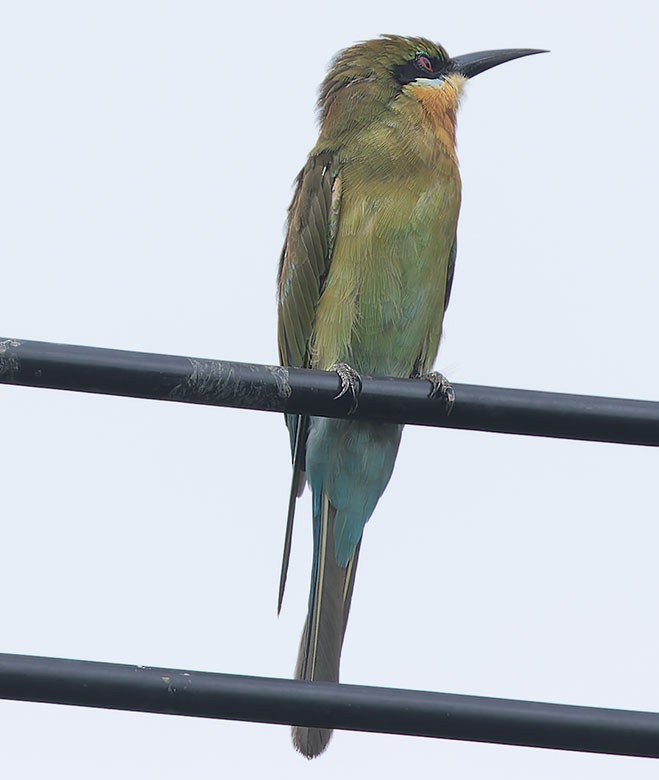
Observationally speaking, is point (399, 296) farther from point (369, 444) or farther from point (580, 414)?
point (580, 414)

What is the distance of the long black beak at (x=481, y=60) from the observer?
494 centimetres

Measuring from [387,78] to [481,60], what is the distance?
1.61 feet

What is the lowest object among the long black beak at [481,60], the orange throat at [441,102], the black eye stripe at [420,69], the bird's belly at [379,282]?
the bird's belly at [379,282]

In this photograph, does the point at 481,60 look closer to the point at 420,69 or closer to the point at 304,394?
the point at 420,69

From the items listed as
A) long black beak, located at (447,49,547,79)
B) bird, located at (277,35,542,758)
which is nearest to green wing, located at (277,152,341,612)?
bird, located at (277,35,542,758)

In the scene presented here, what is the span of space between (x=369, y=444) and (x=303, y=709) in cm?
212

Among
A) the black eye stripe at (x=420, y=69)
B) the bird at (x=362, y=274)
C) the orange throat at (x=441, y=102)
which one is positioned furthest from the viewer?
the black eye stripe at (x=420, y=69)

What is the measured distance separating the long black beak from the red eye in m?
0.10

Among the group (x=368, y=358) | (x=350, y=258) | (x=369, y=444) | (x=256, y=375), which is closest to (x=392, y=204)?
(x=350, y=258)

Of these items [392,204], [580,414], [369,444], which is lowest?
[580,414]

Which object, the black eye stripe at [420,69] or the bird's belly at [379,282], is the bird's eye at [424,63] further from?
the bird's belly at [379,282]

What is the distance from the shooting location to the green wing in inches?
169

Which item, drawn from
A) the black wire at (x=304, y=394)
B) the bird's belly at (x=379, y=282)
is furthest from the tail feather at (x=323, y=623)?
the black wire at (x=304, y=394)

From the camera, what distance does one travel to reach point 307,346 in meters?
4.37
